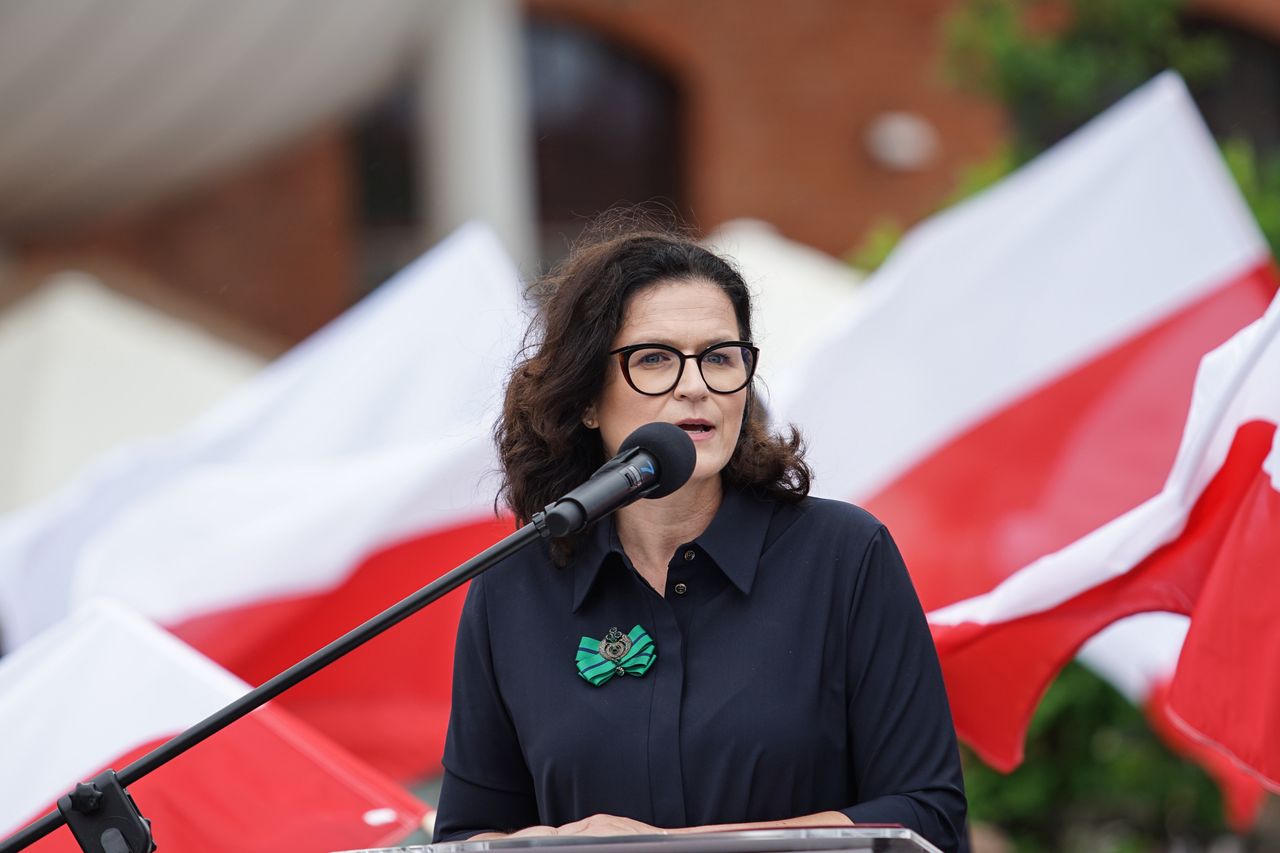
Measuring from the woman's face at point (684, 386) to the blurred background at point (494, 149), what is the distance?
6.75 ft

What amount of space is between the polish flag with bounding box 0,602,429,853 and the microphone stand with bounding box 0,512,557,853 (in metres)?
1.21

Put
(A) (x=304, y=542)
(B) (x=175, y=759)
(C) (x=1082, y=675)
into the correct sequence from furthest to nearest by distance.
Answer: (C) (x=1082, y=675) → (A) (x=304, y=542) → (B) (x=175, y=759)

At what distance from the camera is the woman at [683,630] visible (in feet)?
7.34

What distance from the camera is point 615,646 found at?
235cm

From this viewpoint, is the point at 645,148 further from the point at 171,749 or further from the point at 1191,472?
the point at 171,749

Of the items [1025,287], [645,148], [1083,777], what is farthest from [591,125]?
[1025,287]

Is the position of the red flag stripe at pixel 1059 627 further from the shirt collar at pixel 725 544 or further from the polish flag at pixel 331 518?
the polish flag at pixel 331 518

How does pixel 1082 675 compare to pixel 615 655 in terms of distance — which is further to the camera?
pixel 1082 675

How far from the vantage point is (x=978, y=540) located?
474 centimetres

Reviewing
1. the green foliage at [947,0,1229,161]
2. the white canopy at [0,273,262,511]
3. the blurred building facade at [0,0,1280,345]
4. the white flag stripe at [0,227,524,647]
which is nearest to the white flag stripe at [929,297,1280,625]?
the white flag stripe at [0,227,524,647]

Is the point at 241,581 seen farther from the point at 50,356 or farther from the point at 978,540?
the point at 50,356

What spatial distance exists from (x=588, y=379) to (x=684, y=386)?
0.63 feet

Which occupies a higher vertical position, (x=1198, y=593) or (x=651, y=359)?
(x=651, y=359)

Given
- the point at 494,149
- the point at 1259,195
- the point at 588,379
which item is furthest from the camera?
the point at 494,149
